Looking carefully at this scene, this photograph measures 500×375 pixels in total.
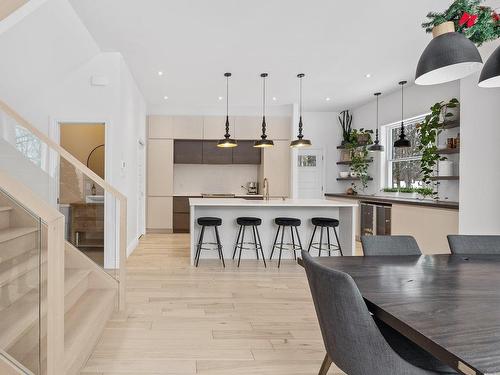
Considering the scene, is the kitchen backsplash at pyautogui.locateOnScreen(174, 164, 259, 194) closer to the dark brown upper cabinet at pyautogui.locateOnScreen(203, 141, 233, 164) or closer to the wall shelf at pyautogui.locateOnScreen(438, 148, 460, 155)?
the dark brown upper cabinet at pyautogui.locateOnScreen(203, 141, 233, 164)

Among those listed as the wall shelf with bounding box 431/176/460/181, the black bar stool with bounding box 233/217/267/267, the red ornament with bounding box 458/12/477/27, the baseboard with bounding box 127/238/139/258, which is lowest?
the baseboard with bounding box 127/238/139/258

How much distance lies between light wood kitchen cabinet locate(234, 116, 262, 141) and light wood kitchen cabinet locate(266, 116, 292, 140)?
0.23m

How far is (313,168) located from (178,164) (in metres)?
3.23

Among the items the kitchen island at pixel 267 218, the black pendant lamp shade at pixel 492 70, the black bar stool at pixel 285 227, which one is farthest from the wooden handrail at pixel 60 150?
the black pendant lamp shade at pixel 492 70

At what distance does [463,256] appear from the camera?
7.23 ft

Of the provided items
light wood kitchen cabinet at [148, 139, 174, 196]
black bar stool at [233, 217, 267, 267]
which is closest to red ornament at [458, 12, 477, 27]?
black bar stool at [233, 217, 267, 267]

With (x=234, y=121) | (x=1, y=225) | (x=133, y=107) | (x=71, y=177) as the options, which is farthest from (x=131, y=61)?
(x=1, y=225)

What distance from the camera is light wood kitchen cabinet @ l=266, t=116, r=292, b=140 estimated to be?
7.76m

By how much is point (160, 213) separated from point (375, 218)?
4.51 m

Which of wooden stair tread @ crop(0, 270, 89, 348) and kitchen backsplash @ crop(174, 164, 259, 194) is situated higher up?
kitchen backsplash @ crop(174, 164, 259, 194)

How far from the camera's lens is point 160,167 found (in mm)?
7609

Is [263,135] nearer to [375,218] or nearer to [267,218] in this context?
[267,218]

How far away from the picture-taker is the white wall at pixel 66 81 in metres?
3.30

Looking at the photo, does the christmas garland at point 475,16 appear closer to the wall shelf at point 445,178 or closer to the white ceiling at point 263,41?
the white ceiling at point 263,41
